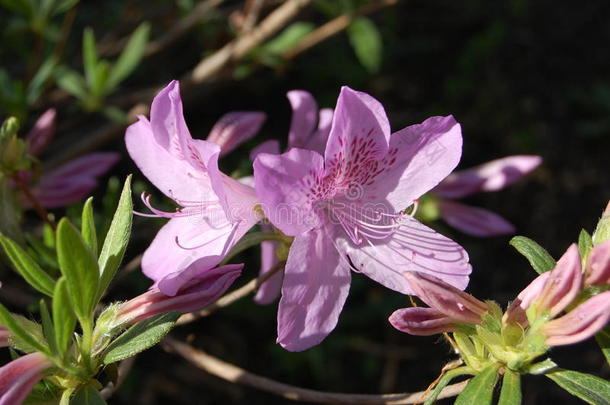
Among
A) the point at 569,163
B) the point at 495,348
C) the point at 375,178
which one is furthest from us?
the point at 569,163

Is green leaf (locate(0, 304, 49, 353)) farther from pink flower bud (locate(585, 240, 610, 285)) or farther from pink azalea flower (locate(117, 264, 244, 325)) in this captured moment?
pink flower bud (locate(585, 240, 610, 285))

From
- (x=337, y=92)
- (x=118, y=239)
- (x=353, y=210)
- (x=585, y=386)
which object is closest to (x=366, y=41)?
(x=337, y=92)

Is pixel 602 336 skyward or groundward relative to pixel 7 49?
groundward

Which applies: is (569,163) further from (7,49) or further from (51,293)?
(51,293)

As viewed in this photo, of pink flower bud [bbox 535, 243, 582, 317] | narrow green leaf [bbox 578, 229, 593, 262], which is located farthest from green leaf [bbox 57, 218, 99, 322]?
narrow green leaf [bbox 578, 229, 593, 262]

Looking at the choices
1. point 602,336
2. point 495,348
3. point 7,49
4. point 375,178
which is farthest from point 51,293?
point 7,49

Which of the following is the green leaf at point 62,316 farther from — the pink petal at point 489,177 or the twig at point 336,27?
the twig at point 336,27

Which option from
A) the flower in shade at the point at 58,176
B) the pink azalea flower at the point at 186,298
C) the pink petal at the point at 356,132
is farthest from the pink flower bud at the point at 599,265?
the flower in shade at the point at 58,176
